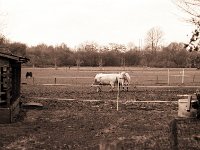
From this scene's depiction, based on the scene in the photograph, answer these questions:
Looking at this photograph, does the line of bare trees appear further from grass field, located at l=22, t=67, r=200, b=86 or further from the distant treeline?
grass field, located at l=22, t=67, r=200, b=86

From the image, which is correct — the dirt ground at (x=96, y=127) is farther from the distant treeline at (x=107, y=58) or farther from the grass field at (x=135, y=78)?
the distant treeline at (x=107, y=58)

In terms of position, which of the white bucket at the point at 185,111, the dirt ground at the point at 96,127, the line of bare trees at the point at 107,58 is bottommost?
the dirt ground at the point at 96,127

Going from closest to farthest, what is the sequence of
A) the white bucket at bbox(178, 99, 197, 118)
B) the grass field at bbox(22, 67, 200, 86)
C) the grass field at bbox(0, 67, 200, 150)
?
the grass field at bbox(0, 67, 200, 150), the white bucket at bbox(178, 99, 197, 118), the grass field at bbox(22, 67, 200, 86)

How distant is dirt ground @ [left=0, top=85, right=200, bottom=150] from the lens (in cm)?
918

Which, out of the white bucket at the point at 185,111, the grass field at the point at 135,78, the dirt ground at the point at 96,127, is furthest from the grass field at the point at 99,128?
the grass field at the point at 135,78

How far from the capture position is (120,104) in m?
16.9

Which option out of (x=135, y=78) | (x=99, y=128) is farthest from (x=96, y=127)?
(x=135, y=78)

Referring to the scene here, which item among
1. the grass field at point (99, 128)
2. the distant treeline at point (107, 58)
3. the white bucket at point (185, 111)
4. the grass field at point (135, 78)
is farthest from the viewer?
the distant treeline at point (107, 58)

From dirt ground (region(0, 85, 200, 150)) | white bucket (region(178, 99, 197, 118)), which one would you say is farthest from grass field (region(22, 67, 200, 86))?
white bucket (region(178, 99, 197, 118))

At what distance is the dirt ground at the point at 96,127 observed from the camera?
361 inches

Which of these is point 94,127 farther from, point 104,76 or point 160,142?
point 104,76

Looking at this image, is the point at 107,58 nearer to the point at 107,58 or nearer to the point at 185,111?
the point at 107,58

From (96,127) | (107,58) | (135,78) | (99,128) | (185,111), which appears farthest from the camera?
(107,58)

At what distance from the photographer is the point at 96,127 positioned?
11.4 metres
